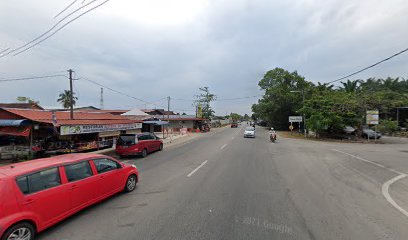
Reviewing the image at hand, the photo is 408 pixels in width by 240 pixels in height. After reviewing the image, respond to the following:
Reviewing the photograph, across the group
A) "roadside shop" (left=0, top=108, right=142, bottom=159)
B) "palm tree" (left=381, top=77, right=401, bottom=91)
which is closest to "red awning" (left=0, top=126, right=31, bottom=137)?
"roadside shop" (left=0, top=108, right=142, bottom=159)

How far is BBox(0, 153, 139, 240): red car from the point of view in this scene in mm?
4480

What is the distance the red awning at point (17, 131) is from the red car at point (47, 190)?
10497mm

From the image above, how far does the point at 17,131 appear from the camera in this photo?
14.8 meters

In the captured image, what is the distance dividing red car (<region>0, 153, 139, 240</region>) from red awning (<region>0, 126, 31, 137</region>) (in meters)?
10.5

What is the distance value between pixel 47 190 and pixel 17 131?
12413 millimetres

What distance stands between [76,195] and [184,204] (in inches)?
104

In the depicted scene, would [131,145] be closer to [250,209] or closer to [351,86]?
[250,209]

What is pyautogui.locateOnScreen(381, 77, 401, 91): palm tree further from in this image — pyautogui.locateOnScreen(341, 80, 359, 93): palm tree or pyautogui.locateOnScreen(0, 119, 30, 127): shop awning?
pyautogui.locateOnScreen(0, 119, 30, 127): shop awning

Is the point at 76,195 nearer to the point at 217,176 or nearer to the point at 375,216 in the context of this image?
the point at 217,176

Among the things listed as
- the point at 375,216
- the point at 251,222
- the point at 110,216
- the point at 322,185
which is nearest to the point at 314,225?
the point at 251,222

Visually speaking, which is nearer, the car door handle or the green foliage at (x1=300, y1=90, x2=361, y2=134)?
the car door handle

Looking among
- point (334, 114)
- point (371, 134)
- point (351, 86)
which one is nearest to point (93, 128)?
point (334, 114)

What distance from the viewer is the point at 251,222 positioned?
548 centimetres

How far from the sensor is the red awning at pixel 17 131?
573 inches
